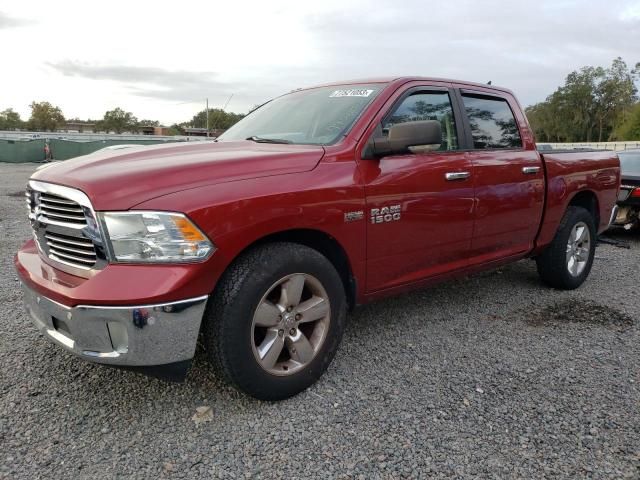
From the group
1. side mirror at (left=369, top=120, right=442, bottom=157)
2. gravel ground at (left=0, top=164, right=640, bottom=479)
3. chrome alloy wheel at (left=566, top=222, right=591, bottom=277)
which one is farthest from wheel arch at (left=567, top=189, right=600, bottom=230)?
side mirror at (left=369, top=120, right=442, bottom=157)

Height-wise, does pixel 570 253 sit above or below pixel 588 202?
below

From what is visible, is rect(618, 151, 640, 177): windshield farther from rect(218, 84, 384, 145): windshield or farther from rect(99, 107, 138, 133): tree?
rect(99, 107, 138, 133): tree

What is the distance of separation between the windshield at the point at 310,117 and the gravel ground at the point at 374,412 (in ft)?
4.78

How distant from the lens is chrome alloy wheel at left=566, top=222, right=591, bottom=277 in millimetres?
4936

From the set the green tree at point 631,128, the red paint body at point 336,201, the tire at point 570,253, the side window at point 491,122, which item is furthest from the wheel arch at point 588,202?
the green tree at point 631,128

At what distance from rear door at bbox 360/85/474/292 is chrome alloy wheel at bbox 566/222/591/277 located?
1705 mm

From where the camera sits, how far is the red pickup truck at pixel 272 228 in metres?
2.32

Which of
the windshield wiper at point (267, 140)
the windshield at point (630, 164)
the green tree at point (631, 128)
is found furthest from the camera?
the green tree at point (631, 128)

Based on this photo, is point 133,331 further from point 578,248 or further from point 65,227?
point 578,248

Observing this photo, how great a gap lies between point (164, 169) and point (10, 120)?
9609cm

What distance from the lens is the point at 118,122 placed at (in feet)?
278

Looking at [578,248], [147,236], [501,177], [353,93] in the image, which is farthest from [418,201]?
[578,248]

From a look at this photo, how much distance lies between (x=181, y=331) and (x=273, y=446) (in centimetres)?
70

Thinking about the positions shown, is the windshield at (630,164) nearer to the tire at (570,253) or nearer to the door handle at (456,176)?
the tire at (570,253)
